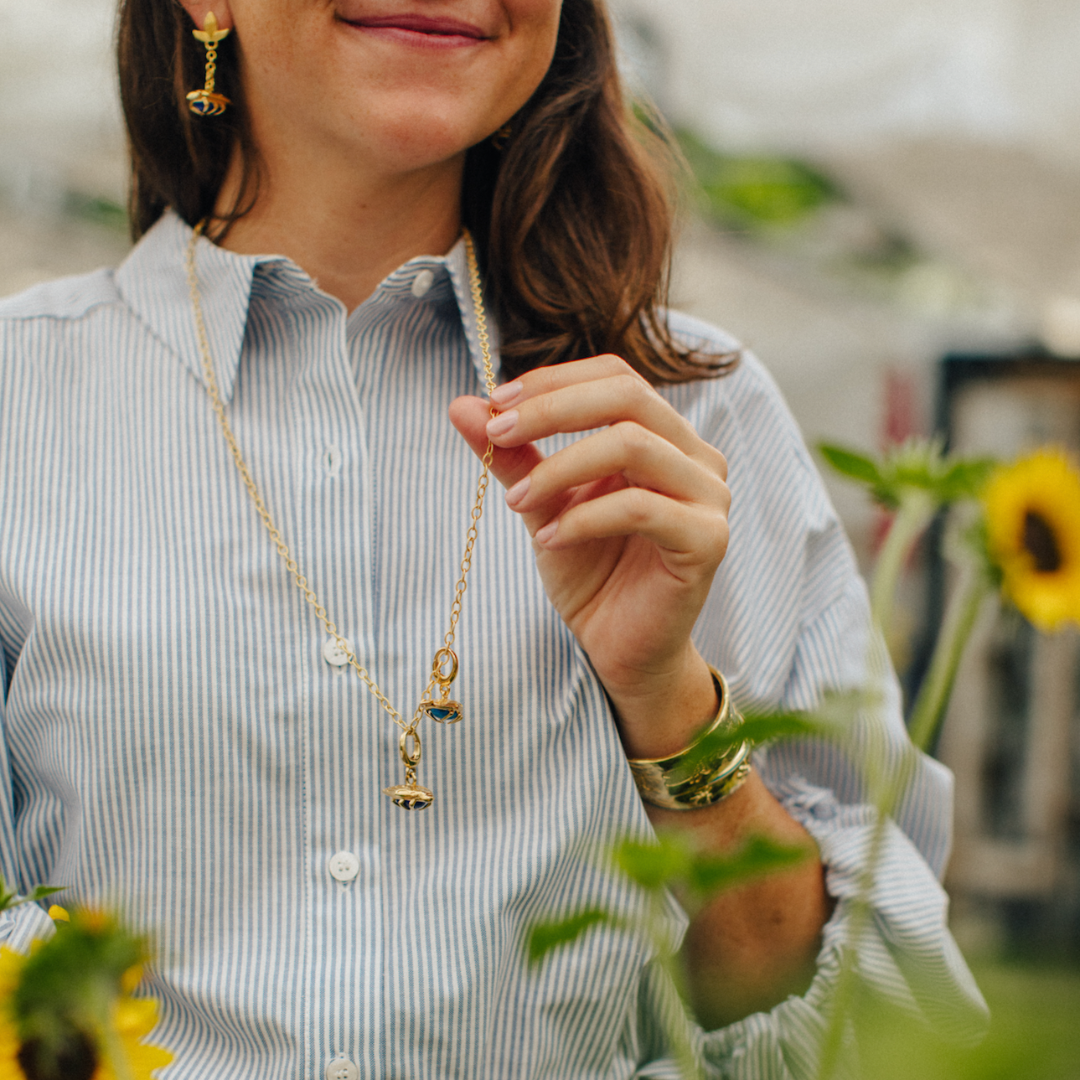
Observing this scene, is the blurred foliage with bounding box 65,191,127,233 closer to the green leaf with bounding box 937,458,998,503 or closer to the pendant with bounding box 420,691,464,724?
the pendant with bounding box 420,691,464,724

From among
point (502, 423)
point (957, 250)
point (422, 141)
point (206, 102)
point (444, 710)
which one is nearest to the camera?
point (502, 423)

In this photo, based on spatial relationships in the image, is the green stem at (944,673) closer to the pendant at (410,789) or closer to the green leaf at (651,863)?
the green leaf at (651,863)

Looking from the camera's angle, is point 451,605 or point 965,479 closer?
point 965,479

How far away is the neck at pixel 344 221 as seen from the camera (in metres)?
1.09

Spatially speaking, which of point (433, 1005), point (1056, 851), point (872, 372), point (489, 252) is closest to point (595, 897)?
point (433, 1005)

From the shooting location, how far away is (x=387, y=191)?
110 centimetres

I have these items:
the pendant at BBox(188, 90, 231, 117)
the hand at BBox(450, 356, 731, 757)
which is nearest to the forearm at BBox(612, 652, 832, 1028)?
the hand at BBox(450, 356, 731, 757)

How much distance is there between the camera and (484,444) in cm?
78

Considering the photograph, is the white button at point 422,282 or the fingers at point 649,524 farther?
the white button at point 422,282

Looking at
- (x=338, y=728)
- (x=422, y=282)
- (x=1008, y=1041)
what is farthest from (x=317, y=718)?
(x=1008, y=1041)

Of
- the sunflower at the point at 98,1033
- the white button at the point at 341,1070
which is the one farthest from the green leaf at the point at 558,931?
the white button at the point at 341,1070

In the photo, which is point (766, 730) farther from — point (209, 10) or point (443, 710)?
point (209, 10)

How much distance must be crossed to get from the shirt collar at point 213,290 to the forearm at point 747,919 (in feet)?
1.59

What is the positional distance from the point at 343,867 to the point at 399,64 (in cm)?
71
